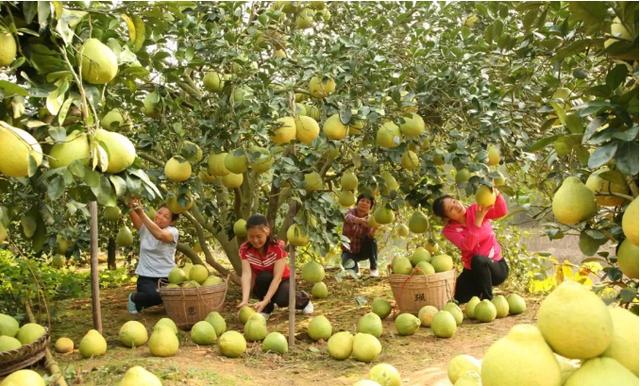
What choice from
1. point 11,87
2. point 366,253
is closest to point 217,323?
point 11,87

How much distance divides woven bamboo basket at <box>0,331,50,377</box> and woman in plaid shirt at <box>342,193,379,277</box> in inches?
149

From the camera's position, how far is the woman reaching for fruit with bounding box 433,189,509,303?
5.35 metres

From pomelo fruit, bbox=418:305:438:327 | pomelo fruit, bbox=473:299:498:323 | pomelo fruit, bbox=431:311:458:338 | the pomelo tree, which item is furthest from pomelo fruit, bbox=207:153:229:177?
pomelo fruit, bbox=473:299:498:323

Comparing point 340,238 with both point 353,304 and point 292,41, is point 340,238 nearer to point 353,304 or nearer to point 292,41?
point 292,41

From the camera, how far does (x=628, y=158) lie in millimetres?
1309

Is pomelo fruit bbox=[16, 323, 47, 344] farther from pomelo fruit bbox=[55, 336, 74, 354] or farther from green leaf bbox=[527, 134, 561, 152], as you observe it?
green leaf bbox=[527, 134, 561, 152]

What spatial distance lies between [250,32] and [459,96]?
1.48 metres

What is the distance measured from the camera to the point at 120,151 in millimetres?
1907

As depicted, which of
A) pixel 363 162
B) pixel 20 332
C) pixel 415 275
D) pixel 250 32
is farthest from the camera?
pixel 415 275

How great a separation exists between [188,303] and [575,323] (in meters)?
4.21

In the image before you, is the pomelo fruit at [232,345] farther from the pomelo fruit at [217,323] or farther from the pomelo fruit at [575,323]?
the pomelo fruit at [575,323]

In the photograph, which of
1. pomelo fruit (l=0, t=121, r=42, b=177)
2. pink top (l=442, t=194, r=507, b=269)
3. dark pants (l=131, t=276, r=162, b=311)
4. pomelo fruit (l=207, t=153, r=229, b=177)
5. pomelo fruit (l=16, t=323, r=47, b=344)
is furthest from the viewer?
dark pants (l=131, t=276, r=162, b=311)

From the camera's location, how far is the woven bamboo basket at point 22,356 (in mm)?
2988

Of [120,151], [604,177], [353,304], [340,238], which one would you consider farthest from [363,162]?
[604,177]
